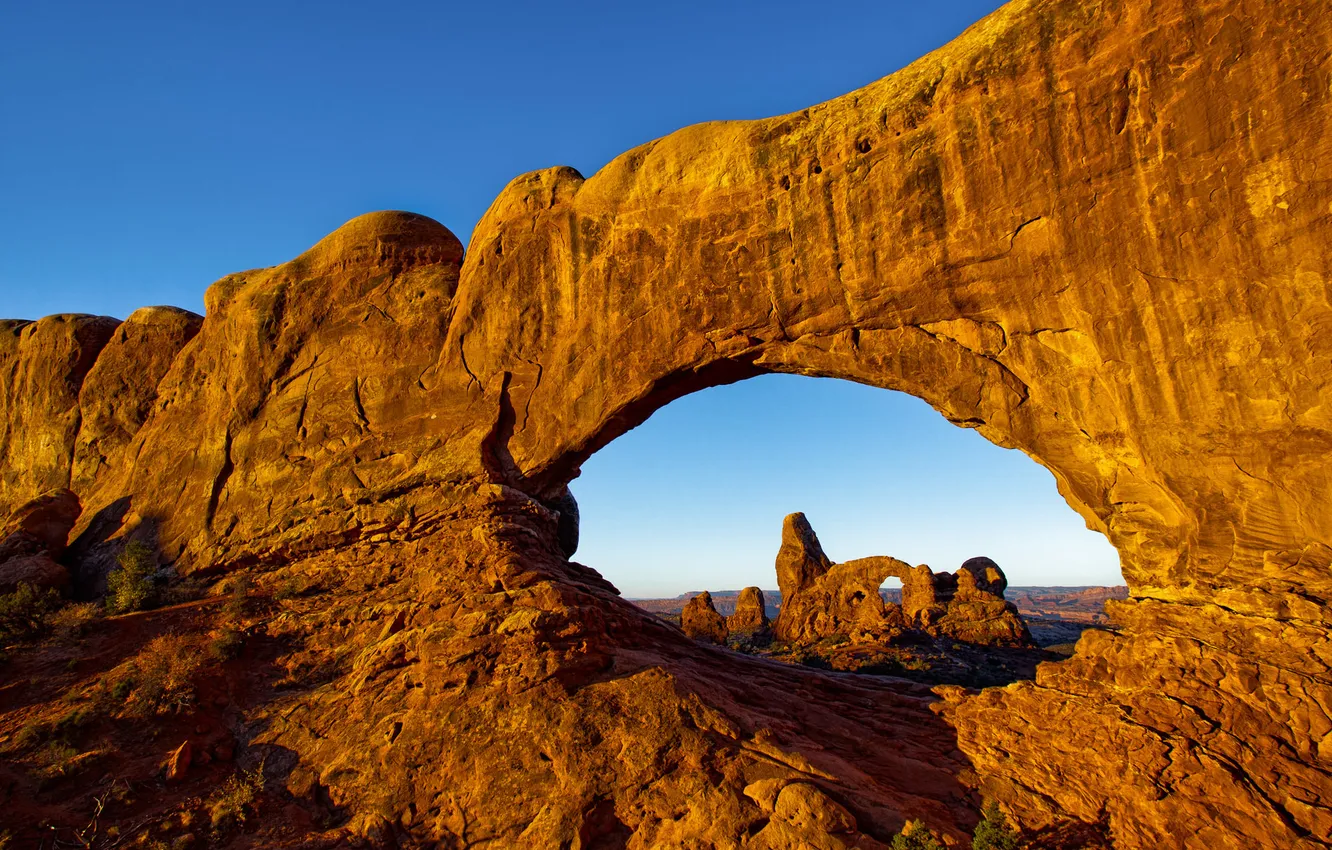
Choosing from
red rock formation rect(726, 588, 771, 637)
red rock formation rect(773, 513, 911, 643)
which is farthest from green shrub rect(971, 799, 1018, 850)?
red rock formation rect(726, 588, 771, 637)

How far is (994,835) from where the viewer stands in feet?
39.3

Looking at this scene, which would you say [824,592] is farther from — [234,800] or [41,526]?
[41,526]

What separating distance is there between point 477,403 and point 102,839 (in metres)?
12.8

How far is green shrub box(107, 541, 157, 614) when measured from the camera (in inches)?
777

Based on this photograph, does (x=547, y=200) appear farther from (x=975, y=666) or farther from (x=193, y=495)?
(x=975, y=666)

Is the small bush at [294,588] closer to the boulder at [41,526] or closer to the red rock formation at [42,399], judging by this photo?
the boulder at [41,526]

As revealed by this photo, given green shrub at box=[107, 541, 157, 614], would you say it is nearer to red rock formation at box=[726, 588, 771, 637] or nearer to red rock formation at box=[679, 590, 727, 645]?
red rock formation at box=[679, 590, 727, 645]

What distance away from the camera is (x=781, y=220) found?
59.9ft

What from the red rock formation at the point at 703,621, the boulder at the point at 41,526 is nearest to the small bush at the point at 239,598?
the boulder at the point at 41,526

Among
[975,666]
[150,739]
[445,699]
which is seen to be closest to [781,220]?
[445,699]

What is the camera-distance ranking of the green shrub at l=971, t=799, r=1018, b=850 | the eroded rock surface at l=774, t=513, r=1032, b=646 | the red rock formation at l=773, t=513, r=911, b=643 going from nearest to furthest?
the green shrub at l=971, t=799, r=1018, b=850 → the eroded rock surface at l=774, t=513, r=1032, b=646 → the red rock formation at l=773, t=513, r=911, b=643

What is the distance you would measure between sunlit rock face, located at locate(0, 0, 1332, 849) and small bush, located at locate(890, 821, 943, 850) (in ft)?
1.60

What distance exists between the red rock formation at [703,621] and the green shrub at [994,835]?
32.6m

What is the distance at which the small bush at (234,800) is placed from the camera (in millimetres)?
12773
